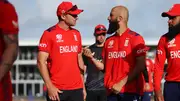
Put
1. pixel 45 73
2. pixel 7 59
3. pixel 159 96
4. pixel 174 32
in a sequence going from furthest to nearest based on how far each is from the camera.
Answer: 1. pixel 45 73
2. pixel 174 32
3. pixel 159 96
4. pixel 7 59

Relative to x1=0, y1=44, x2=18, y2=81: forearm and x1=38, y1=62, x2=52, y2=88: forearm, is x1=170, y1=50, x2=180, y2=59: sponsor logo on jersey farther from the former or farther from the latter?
x1=0, y1=44, x2=18, y2=81: forearm

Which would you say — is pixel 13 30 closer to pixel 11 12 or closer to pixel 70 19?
pixel 11 12

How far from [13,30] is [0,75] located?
0.43 meters

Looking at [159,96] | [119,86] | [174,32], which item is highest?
[174,32]

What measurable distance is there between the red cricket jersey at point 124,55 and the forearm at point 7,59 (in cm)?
388

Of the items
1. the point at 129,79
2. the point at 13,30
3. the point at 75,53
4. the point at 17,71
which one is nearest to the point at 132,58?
the point at 129,79

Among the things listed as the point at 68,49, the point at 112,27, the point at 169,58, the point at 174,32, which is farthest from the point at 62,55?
the point at 174,32

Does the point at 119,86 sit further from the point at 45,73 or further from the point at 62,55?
the point at 45,73

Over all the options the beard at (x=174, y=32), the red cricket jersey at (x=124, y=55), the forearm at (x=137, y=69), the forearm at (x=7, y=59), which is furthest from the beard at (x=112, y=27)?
the forearm at (x=7, y=59)

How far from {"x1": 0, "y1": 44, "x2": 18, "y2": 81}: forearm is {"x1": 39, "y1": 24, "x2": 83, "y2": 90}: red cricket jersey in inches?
172

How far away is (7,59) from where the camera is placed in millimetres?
5812

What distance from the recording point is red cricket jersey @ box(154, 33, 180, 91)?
387 inches

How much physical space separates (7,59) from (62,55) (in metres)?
4.44

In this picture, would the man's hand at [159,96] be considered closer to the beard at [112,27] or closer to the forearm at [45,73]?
the beard at [112,27]
